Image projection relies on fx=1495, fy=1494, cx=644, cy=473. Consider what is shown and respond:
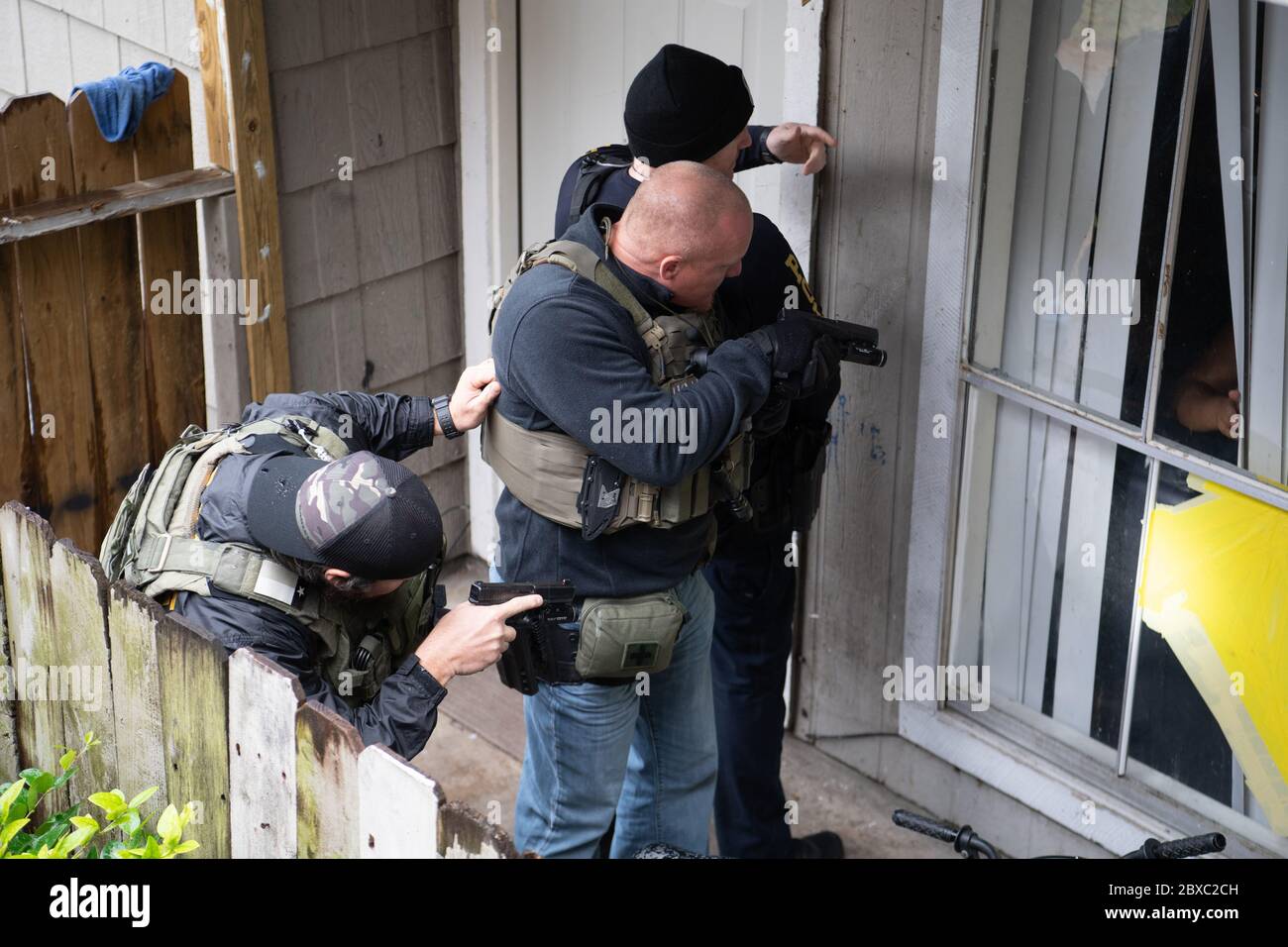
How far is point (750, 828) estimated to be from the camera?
12.6 ft

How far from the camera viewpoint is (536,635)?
3033 millimetres

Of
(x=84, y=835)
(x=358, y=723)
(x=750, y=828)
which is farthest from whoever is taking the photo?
(x=750, y=828)

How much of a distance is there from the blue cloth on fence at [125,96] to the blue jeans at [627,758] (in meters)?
1.53

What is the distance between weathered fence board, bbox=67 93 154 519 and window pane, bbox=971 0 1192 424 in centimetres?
216

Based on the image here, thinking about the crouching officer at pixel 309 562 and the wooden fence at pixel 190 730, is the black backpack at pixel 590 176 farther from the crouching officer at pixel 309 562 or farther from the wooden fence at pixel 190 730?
the wooden fence at pixel 190 730

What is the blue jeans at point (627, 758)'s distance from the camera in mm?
3268

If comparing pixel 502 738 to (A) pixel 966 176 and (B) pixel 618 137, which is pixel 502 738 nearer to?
(B) pixel 618 137

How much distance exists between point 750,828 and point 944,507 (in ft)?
3.18

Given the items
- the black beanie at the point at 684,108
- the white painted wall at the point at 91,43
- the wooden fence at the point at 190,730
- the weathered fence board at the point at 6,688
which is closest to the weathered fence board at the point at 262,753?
the wooden fence at the point at 190,730

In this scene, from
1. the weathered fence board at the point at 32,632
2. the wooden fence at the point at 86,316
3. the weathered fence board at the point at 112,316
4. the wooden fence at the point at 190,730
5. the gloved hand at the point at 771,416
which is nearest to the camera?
the wooden fence at the point at 190,730

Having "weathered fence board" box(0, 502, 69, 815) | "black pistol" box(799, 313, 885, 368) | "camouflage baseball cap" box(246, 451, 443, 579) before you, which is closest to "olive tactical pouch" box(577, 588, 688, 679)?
"camouflage baseball cap" box(246, 451, 443, 579)

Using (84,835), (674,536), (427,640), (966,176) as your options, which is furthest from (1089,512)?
(84,835)

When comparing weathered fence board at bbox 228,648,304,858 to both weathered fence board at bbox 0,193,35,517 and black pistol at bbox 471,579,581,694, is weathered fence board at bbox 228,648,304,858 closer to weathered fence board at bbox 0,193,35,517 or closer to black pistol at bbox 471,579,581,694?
black pistol at bbox 471,579,581,694

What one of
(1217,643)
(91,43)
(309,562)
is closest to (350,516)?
(309,562)
